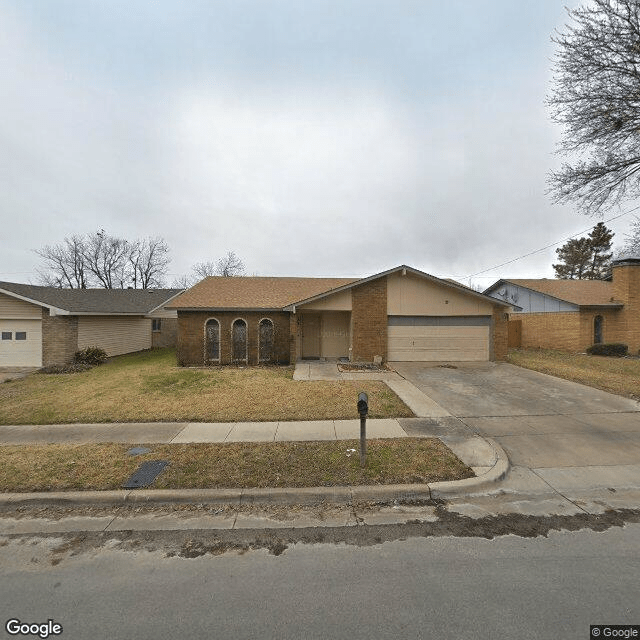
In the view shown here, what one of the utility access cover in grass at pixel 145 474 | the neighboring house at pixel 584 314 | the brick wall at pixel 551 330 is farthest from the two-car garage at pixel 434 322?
the utility access cover in grass at pixel 145 474

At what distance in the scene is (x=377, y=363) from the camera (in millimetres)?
14289

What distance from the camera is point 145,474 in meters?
4.55

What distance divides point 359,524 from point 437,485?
1.26 m

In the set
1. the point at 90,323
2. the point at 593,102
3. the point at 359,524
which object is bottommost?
the point at 359,524

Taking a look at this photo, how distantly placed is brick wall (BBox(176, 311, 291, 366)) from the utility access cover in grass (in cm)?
1000

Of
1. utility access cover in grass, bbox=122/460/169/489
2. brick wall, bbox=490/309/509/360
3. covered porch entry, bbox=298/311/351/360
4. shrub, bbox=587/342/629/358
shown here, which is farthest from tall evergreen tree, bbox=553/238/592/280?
utility access cover in grass, bbox=122/460/169/489

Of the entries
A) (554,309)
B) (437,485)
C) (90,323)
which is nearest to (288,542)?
(437,485)

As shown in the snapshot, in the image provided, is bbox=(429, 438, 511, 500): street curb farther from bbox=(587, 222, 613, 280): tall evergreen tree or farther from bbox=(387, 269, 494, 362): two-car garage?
bbox=(587, 222, 613, 280): tall evergreen tree

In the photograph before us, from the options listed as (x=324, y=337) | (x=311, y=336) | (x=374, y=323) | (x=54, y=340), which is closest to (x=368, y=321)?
(x=374, y=323)

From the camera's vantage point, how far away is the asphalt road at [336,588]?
2.35 meters

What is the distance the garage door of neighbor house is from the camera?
14898 millimetres

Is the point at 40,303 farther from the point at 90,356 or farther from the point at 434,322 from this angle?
the point at 434,322

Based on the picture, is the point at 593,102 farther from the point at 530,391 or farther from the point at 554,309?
the point at 554,309

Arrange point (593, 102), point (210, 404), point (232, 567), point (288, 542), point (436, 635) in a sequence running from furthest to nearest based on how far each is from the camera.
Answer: point (593, 102) < point (210, 404) < point (288, 542) < point (232, 567) < point (436, 635)
